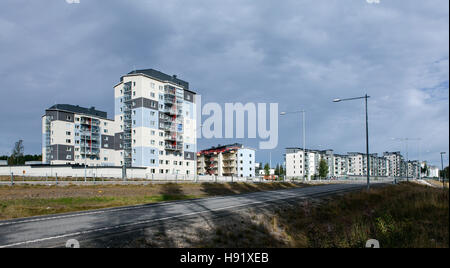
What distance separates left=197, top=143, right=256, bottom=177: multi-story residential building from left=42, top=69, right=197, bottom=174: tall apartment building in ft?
109

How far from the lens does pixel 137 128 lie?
66062 millimetres

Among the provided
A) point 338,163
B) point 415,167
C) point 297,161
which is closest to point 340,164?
point 338,163

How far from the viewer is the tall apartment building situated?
6662cm

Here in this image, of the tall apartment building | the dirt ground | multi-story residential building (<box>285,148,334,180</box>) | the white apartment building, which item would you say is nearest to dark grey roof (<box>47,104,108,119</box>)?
the tall apartment building

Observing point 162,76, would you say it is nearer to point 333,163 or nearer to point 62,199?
point 62,199

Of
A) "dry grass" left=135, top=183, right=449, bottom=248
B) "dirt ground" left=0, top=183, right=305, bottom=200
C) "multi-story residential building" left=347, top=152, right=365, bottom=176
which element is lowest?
"multi-story residential building" left=347, top=152, right=365, bottom=176

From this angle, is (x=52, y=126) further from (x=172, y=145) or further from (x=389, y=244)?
(x=389, y=244)

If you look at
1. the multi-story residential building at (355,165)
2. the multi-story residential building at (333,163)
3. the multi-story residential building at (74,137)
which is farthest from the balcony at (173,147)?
the multi-story residential building at (355,165)

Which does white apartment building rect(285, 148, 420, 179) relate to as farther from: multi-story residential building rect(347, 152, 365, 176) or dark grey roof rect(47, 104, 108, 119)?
dark grey roof rect(47, 104, 108, 119)

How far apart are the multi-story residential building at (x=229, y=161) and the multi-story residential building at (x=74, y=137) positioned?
4347cm

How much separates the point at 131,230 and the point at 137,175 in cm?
5156

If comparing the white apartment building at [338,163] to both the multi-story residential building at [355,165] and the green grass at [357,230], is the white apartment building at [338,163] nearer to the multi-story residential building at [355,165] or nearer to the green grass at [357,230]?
the multi-story residential building at [355,165]

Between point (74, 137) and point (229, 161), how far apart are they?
57421 millimetres
